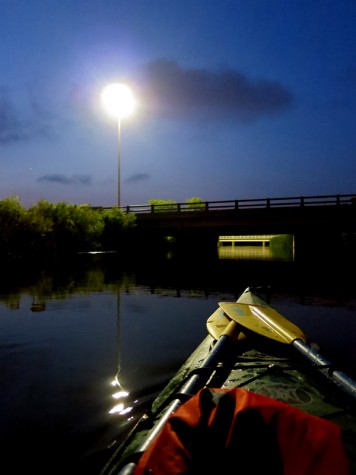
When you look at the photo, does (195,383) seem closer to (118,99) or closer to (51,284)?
(51,284)

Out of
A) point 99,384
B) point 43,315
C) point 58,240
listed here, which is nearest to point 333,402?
point 99,384

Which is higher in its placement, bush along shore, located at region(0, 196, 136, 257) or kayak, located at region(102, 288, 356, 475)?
bush along shore, located at region(0, 196, 136, 257)

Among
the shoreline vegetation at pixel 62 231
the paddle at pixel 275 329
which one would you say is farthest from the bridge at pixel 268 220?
the paddle at pixel 275 329

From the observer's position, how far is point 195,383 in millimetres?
3008

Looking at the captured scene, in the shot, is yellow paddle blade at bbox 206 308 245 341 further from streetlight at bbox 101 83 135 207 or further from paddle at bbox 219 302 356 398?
streetlight at bbox 101 83 135 207

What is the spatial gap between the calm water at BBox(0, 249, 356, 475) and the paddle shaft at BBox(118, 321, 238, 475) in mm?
1299

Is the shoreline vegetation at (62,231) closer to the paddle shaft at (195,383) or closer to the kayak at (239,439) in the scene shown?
the paddle shaft at (195,383)

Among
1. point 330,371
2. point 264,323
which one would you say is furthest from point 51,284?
point 330,371

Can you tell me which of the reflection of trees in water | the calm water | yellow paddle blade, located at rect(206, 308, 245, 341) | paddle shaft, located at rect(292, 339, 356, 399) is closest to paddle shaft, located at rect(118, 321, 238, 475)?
yellow paddle blade, located at rect(206, 308, 245, 341)

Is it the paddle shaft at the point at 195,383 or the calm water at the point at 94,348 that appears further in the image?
the calm water at the point at 94,348

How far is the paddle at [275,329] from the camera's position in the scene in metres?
3.32

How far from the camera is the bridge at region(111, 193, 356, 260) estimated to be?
94.1 ft

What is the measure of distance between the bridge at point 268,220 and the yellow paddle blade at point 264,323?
25500 mm

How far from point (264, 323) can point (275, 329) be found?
303 mm
